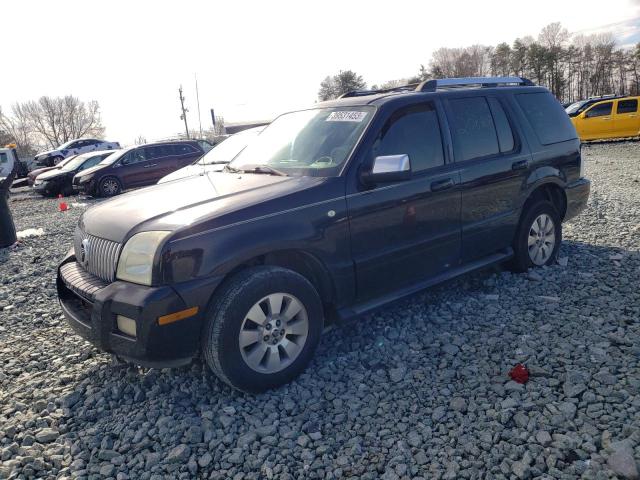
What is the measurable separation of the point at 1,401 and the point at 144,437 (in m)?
1.30

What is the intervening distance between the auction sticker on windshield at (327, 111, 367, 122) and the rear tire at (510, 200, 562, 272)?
2119mm

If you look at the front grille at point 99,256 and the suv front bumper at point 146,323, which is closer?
the suv front bumper at point 146,323

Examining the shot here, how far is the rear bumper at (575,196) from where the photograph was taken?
5.17 m

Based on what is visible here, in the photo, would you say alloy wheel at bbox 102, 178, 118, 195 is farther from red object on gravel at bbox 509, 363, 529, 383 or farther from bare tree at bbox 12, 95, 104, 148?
bare tree at bbox 12, 95, 104, 148

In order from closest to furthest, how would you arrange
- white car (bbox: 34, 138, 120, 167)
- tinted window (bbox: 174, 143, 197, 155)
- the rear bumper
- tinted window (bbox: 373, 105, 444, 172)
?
tinted window (bbox: 373, 105, 444, 172)
the rear bumper
tinted window (bbox: 174, 143, 197, 155)
white car (bbox: 34, 138, 120, 167)

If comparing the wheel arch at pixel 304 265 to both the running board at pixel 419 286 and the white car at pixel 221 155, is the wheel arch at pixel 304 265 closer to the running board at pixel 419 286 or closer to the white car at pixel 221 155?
the running board at pixel 419 286

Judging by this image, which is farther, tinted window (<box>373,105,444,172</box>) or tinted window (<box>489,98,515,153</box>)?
tinted window (<box>489,98,515,153</box>)

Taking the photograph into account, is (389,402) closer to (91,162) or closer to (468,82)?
(468,82)

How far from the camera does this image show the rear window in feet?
15.9

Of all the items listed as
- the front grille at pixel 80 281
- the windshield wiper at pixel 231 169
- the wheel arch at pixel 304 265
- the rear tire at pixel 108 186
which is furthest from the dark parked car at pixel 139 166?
the wheel arch at pixel 304 265

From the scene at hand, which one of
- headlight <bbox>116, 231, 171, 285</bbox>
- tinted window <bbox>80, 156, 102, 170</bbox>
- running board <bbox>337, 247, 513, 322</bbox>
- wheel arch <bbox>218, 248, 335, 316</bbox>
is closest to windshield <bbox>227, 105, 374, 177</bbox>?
wheel arch <bbox>218, 248, 335, 316</bbox>

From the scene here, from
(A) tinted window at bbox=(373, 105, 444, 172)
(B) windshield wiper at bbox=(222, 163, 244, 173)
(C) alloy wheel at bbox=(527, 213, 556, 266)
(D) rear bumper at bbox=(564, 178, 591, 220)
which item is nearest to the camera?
(A) tinted window at bbox=(373, 105, 444, 172)

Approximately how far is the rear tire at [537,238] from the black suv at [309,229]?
0.07ft

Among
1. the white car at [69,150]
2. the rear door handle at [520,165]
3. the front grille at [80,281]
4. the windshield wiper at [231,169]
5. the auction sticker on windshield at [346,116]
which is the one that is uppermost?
the white car at [69,150]
